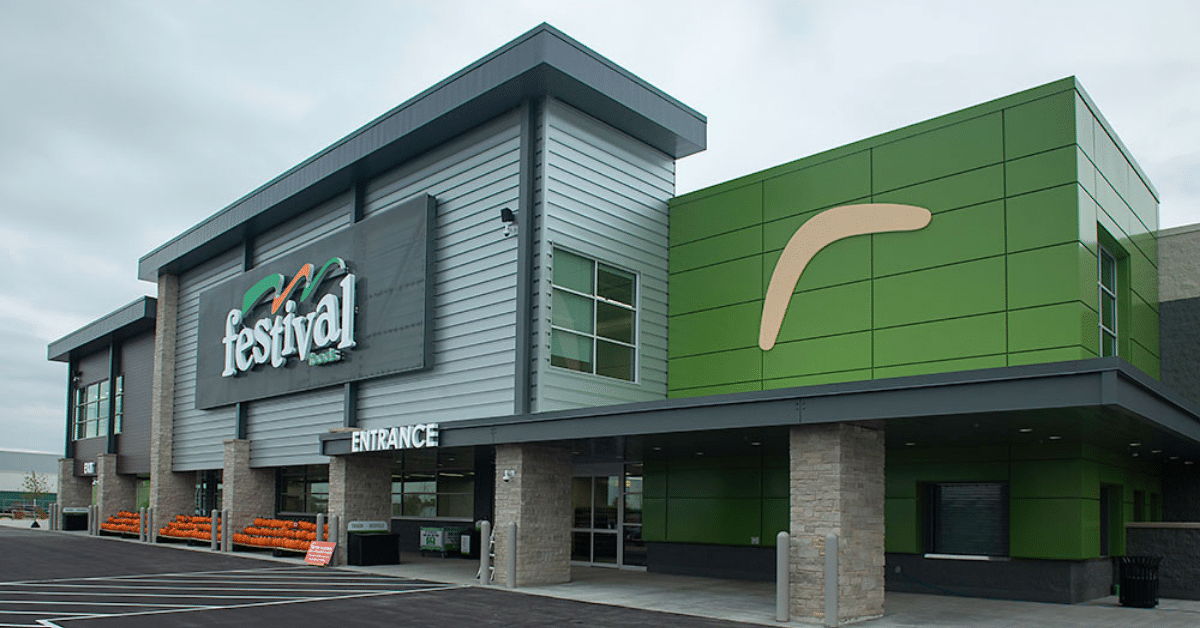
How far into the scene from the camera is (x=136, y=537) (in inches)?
1427

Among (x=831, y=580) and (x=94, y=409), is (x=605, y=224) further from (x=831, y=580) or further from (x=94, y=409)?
(x=94, y=409)

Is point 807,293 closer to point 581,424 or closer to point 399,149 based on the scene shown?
point 581,424

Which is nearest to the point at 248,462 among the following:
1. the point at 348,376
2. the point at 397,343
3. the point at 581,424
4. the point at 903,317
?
the point at 348,376

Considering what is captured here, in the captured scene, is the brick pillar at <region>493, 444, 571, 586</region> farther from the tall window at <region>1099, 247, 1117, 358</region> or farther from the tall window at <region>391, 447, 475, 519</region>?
the tall window at <region>1099, 247, 1117, 358</region>

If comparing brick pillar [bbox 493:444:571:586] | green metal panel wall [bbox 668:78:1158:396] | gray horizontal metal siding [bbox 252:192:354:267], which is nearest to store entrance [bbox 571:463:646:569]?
green metal panel wall [bbox 668:78:1158:396]

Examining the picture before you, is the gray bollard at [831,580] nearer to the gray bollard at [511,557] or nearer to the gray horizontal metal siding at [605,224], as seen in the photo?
the gray bollard at [511,557]

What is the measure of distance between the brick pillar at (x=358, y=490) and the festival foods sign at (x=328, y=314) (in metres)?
2.07

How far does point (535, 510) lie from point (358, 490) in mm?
6655

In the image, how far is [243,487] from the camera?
29.5 meters

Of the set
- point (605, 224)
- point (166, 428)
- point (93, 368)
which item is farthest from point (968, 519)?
point (93, 368)

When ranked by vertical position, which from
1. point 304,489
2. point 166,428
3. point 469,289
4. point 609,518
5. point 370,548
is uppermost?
point 469,289

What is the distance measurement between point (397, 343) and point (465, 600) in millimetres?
8250

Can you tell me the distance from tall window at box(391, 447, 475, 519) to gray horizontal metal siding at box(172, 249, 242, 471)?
6131mm

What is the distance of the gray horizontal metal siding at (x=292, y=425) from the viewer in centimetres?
2578
